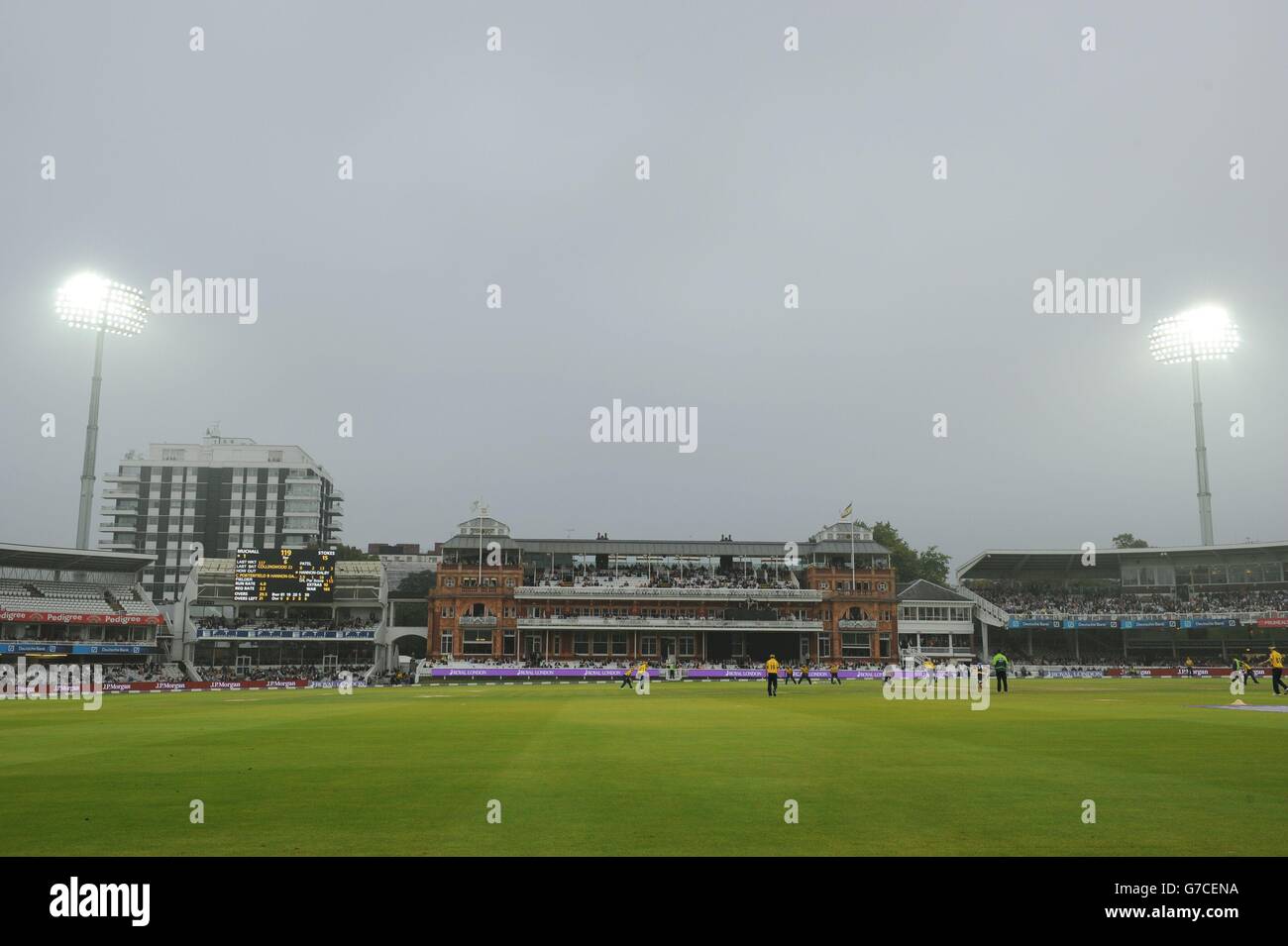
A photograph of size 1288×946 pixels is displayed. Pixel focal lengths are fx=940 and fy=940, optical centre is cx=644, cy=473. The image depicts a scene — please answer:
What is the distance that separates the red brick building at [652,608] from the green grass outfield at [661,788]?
7572cm

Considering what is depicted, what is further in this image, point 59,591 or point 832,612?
point 832,612

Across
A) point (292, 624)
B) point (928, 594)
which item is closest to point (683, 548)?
point (928, 594)

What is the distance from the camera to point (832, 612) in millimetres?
104375

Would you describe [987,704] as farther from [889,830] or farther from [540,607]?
[540,607]

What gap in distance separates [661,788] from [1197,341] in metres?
89.9

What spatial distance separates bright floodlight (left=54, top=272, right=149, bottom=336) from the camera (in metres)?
76.8

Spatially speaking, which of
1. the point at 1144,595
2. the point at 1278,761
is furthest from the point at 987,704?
the point at 1144,595

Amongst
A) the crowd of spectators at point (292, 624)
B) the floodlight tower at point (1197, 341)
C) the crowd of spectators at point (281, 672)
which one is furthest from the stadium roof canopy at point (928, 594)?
the crowd of spectators at point (281, 672)

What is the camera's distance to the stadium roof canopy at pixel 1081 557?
96.8m

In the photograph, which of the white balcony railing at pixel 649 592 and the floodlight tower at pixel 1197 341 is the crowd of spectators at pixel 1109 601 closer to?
the floodlight tower at pixel 1197 341

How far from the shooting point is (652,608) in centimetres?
10131

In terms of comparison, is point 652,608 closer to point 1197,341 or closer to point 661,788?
point 1197,341

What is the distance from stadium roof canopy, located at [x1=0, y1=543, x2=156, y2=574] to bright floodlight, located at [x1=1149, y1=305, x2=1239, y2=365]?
102 m
